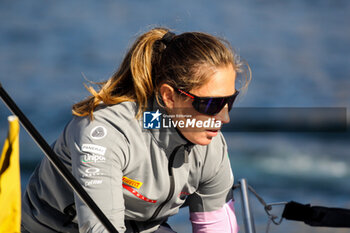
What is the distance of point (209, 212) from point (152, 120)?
0.40 metres

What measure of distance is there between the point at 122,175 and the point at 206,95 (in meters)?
0.27

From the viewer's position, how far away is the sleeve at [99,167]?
1141 mm

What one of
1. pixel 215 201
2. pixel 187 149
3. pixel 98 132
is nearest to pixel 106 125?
pixel 98 132

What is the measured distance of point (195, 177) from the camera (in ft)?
4.60

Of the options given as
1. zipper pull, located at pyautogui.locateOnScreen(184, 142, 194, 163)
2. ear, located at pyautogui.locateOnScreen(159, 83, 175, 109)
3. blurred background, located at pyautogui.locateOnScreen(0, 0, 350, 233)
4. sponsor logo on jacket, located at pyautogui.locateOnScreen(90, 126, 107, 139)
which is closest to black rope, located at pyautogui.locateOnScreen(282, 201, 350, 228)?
zipper pull, located at pyautogui.locateOnScreen(184, 142, 194, 163)

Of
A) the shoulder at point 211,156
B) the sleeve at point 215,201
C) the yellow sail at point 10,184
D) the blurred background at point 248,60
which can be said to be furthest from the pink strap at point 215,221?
the blurred background at point 248,60

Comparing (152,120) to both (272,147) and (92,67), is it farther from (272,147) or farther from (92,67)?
(92,67)

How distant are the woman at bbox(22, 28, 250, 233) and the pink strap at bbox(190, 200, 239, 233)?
177 mm

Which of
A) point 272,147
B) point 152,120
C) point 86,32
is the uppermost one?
point 86,32

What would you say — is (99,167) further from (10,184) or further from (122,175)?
(10,184)

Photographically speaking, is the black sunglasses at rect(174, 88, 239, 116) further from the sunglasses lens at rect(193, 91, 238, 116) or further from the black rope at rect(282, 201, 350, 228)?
the black rope at rect(282, 201, 350, 228)

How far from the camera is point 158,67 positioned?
129 centimetres

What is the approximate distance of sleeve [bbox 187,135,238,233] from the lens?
146 cm

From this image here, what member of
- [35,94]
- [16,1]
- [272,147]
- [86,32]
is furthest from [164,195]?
[16,1]
